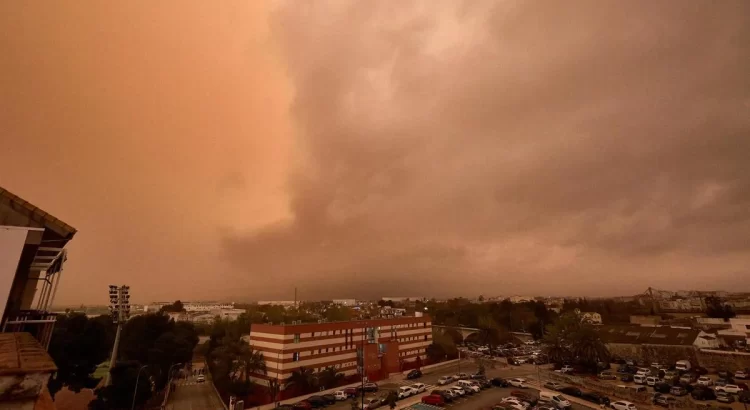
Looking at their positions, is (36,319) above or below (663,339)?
above

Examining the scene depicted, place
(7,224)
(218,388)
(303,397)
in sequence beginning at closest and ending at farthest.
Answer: (7,224), (303,397), (218,388)

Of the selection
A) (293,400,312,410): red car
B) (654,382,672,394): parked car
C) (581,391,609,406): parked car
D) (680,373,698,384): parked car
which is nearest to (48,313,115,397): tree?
(293,400,312,410): red car

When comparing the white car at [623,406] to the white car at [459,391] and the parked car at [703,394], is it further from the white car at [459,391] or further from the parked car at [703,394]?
the white car at [459,391]

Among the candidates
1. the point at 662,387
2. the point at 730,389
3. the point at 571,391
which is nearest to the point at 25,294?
the point at 571,391

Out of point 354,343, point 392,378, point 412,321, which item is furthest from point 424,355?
point 354,343

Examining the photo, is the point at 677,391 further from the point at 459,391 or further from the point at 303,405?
the point at 303,405

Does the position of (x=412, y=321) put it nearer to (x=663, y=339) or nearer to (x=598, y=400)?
(x=598, y=400)
